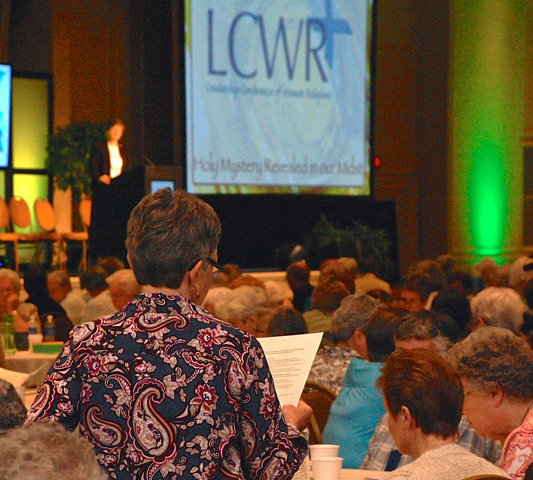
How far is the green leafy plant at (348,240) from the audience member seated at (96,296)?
15.9 feet

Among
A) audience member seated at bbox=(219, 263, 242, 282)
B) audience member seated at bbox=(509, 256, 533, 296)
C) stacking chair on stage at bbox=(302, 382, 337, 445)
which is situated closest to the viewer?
stacking chair on stage at bbox=(302, 382, 337, 445)

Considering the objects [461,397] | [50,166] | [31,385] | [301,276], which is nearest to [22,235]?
[50,166]

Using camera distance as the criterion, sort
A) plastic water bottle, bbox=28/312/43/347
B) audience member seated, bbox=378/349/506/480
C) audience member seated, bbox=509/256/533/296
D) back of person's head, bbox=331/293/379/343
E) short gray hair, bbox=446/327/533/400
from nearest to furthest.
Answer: audience member seated, bbox=378/349/506/480 < short gray hair, bbox=446/327/533/400 < back of person's head, bbox=331/293/379/343 < plastic water bottle, bbox=28/312/43/347 < audience member seated, bbox=509/256/533/296

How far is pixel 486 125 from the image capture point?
13469 mm

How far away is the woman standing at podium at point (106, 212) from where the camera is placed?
35.9 feet

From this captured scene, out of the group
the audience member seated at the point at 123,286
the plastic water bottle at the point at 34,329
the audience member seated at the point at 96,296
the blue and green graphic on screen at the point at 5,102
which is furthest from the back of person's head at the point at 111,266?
the audience member seated at the point at 123,286

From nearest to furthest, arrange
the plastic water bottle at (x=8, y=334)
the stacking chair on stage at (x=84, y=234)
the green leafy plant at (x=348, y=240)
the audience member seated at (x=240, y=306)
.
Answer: the audience member seated at (x=240, y=306), the plastic water bottle at (x=8, y=334), the green leafy plant at (x=348, y=240), the stacking chair on stage at (x=84, y=234)

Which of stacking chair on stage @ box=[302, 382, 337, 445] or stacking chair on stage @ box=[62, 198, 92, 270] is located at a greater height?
stacking chair on stage @ box=[62, 198, 92, 270]

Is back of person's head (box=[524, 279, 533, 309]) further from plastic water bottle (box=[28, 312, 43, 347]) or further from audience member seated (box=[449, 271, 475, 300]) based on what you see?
plastic water bottle (box=[28, 312, 43, 347])

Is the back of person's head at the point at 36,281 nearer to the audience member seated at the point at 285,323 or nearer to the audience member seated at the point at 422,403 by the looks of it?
the audience member seated at the point at 285,323

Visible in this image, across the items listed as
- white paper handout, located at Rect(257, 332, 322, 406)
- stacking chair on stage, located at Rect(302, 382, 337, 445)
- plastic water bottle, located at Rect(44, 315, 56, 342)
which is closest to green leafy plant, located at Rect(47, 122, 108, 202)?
plastic water bottle, located at Rect(44, 315, 56, 342)

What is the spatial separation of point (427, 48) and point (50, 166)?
569 cm

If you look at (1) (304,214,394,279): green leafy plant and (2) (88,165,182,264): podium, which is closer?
(2) (88,165,182,264): podium

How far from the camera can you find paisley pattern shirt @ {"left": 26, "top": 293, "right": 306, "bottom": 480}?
1771 millimetres
